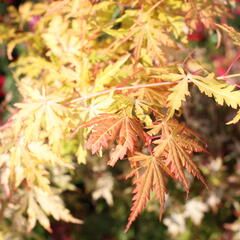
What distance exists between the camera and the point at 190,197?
7.47 feet

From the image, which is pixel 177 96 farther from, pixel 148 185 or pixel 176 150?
pixel 148 185

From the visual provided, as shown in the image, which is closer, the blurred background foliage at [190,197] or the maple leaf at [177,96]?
the maple leaf at [177,96]

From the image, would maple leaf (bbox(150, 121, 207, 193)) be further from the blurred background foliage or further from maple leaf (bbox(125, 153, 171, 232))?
the blurred background foliage

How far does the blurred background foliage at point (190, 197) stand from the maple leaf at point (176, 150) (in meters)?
0.83

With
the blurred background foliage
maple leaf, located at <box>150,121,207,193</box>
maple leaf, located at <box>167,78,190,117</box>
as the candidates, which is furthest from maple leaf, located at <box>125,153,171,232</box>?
the blurred background foliage

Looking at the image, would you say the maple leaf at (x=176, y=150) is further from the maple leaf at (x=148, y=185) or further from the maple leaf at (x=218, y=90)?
the maple leaf at (x=218, y=90)

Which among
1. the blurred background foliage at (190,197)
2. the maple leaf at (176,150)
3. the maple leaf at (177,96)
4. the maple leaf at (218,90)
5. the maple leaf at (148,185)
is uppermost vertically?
the maple leaf at (177,96)

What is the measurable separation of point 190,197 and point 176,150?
138cm

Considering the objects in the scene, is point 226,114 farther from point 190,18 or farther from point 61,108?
point 61,108

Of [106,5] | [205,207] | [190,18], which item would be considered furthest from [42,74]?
[205,207]

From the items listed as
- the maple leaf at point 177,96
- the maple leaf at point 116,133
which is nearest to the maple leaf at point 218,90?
the maple leaf at point 177,96

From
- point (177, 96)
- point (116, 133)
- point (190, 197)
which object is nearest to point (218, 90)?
point (177, 96)

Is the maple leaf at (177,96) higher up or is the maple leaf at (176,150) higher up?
the maple leaf at (177,96)

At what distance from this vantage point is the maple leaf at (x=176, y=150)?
95 centimetres
